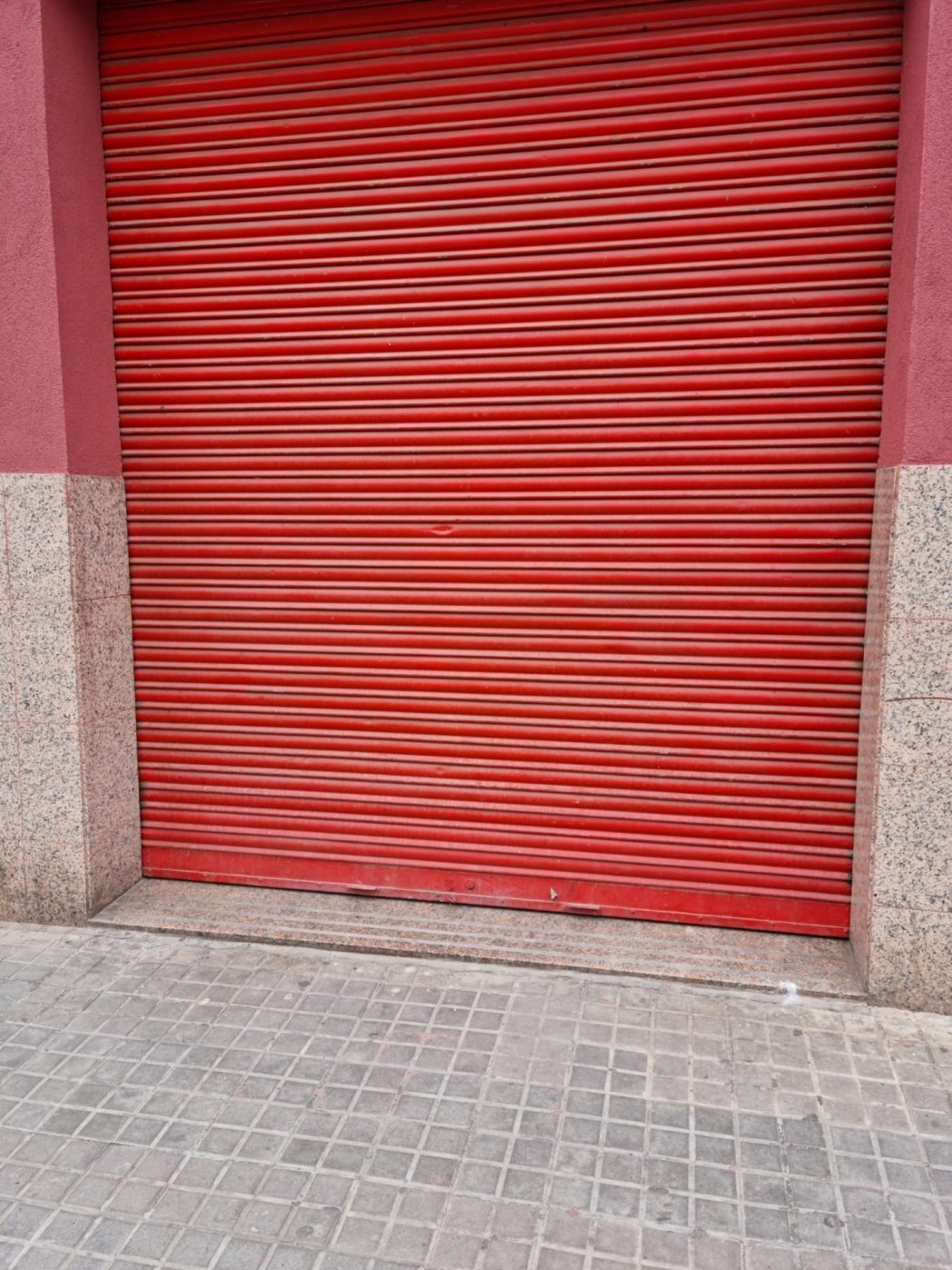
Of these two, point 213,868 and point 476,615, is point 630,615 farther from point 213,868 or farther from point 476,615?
point 213,868

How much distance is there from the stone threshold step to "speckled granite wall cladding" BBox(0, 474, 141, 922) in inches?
14.1

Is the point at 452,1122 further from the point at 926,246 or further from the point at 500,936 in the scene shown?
the point at 926,246

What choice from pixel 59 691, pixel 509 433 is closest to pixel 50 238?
pixel 59 691

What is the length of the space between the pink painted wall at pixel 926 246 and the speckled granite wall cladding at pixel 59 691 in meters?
3.64

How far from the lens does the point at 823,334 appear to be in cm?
416

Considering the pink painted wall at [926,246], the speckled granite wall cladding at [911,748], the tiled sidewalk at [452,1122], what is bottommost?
the tiled sidewalk at [452,1122]

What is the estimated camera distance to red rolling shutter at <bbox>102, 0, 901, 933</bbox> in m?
4.19

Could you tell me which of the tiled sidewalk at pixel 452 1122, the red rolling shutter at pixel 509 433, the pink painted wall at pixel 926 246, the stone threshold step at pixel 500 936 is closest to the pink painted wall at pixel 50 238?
the red rolling shutter at pixel 509 433

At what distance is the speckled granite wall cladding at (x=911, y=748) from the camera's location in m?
3.80

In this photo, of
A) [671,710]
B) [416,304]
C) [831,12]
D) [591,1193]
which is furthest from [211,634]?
[831,12]

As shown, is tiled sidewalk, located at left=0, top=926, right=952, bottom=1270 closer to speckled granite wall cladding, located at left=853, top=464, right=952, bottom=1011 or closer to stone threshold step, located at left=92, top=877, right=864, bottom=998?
stone threshold step, located at left=92, top=877, right=864, bottom=998

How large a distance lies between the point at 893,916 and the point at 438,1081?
1912mm

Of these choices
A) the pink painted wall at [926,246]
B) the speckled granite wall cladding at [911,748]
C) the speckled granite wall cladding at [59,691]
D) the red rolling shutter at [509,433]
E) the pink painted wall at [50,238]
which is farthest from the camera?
the speckled granite wall cladding at [59,691]

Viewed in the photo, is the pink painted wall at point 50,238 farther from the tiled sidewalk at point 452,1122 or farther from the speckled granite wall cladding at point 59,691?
the tiled sidewalk at point 452,1122
